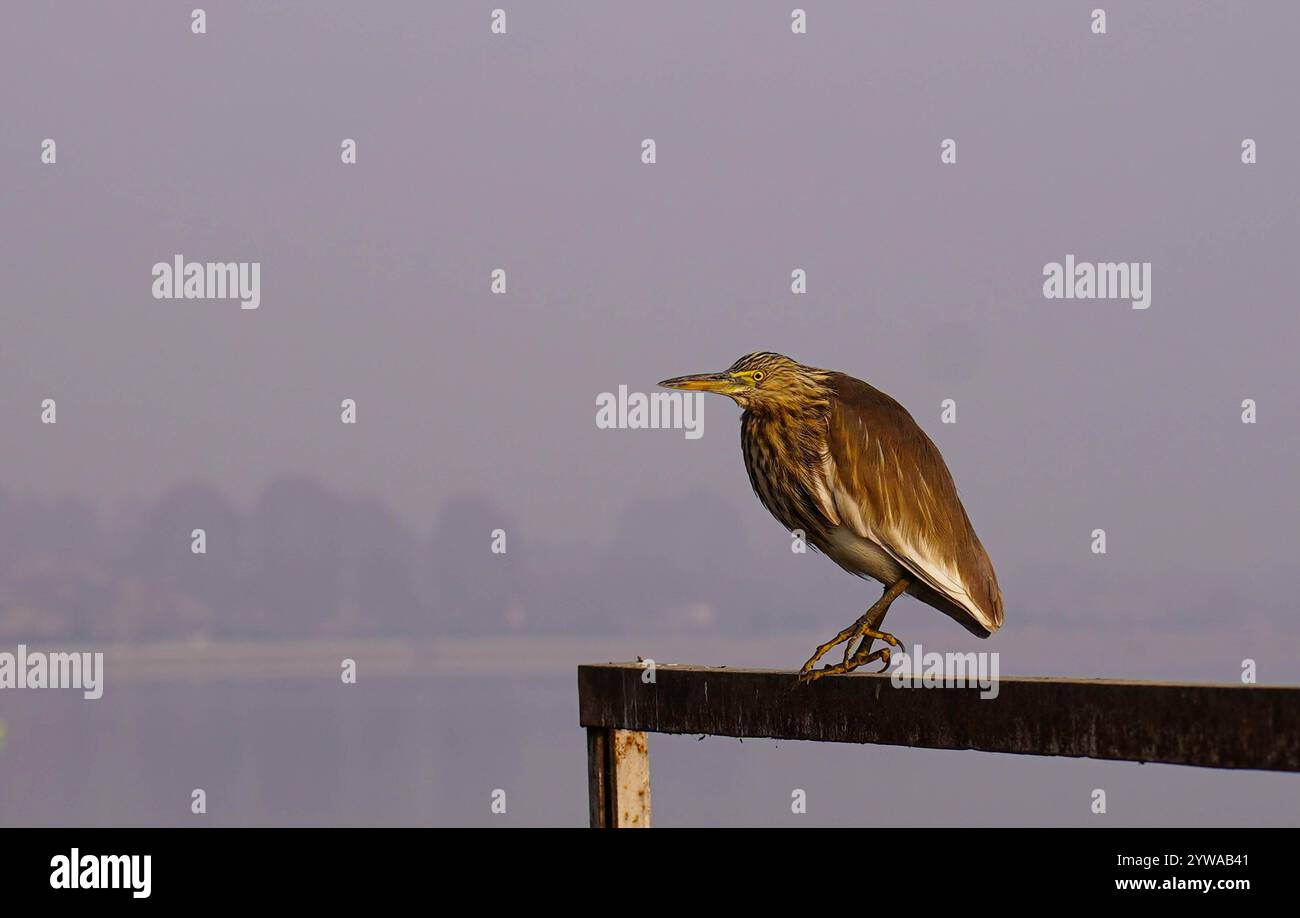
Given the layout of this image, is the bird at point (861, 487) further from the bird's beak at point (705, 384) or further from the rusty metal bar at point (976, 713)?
the rusty metal bar at point (976, 713)

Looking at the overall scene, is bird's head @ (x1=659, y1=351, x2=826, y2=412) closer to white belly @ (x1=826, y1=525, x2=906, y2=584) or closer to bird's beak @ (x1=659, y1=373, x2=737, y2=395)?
bird's beak @ (x1=659, y1=373, x2=737, y2=395)

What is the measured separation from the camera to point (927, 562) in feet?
22.4

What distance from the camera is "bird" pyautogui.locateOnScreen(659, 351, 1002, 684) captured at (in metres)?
6.86

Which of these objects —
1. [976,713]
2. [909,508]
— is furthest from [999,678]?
[909,508]

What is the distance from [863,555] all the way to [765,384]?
94cm

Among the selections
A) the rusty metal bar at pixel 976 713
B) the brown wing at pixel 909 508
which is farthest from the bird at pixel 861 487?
the rusty metal bar at pixel 976 713

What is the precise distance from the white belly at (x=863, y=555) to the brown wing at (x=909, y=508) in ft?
0.25

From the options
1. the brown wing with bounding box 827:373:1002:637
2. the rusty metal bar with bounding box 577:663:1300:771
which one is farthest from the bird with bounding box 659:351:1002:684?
the rusty metal bar with bounding box 577:663:1300:771

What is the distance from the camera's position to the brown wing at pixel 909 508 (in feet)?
22.5
